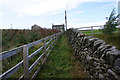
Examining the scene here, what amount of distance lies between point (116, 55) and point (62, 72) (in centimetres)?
240

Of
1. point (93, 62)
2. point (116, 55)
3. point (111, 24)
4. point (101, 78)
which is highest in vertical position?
point (111, 24)

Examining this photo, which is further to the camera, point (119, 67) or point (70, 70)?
point (70, 70)

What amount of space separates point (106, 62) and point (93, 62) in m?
0.78

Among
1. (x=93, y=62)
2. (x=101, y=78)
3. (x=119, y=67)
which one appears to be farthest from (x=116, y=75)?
(x=93, y=62)

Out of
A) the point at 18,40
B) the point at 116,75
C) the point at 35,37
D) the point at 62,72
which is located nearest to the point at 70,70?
the point at 62,72

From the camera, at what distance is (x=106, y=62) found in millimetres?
2248

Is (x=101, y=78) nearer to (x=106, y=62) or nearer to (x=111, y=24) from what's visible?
(x=106, y=62)

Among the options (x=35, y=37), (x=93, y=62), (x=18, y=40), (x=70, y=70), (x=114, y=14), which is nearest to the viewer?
(x=93, y=62)

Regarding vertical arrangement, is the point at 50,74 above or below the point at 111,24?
below

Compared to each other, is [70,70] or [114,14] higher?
[114,14]

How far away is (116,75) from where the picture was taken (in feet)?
5.99

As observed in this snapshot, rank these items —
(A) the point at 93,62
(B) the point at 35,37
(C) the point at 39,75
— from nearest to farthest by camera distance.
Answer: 1. (A) the point at 93,62
2. (C) the point at 39,75
3. (B) the point at 35,37

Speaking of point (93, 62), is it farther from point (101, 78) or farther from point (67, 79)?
point (67, 79)

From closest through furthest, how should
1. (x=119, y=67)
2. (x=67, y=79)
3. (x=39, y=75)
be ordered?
(x=119, y=67), (x=67, y=79), (x=39, y=75)
